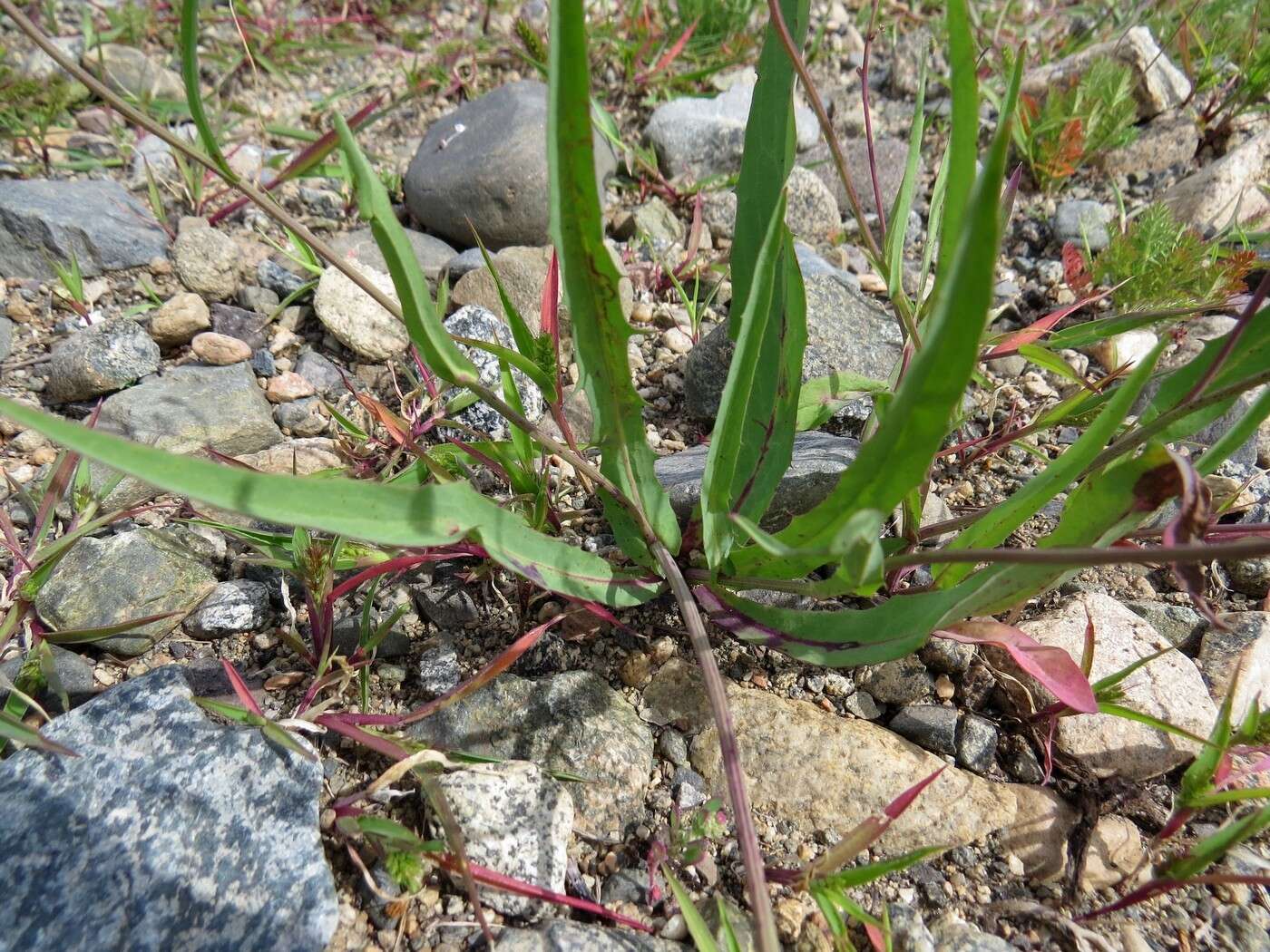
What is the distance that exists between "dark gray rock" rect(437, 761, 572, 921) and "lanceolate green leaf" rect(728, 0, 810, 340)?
741mm

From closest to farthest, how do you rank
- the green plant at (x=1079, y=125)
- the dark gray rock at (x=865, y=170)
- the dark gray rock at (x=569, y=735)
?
1. the dark gray rock at (x=569, y=735)
2. the green plant at (x=1079, y=125)
3. the dark gray rock at (x=865, y=170)

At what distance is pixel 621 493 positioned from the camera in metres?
1.25

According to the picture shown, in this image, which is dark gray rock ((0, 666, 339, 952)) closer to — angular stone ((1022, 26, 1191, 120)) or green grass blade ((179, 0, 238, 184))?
green grass blade ((179, 0, 238, 184))

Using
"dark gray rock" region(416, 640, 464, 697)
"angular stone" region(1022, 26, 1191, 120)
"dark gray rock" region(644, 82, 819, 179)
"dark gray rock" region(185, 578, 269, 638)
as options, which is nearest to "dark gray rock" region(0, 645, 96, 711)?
"dark gray rock" region(185, 578, 269, 638)

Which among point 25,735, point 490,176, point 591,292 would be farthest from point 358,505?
point 490,176

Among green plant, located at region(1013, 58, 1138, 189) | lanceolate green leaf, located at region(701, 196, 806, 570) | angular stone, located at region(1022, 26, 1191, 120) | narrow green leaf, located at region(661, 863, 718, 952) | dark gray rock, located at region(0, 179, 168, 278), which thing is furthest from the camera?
angular stone, located at region(1022, 26, 1191, 120)

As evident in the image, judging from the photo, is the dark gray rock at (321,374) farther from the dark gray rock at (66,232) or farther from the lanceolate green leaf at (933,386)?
the lanceolate green leaf at (933,386)

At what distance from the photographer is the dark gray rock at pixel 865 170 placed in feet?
7.98

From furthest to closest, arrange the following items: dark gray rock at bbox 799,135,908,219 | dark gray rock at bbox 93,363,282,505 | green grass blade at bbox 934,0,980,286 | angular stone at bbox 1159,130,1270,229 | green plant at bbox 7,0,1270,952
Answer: dark gray rock at bbox 799,135,908,219 < angular stone at bbox 1159,130,1270,229 < dark gray rock at bbox 93,363,282,505 < green grass blade at bbox 934,0,980,286 < green plant at bbox 7,0,1270,952

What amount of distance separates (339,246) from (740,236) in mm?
1359

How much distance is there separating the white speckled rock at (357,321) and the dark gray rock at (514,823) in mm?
1103

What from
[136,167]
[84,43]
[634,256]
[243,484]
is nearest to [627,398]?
[243,484]

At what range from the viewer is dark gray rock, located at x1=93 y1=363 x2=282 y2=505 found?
167 cm

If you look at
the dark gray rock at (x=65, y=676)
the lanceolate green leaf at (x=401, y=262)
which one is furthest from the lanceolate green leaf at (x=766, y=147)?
the dark gray rock at (x=65, y=676)
